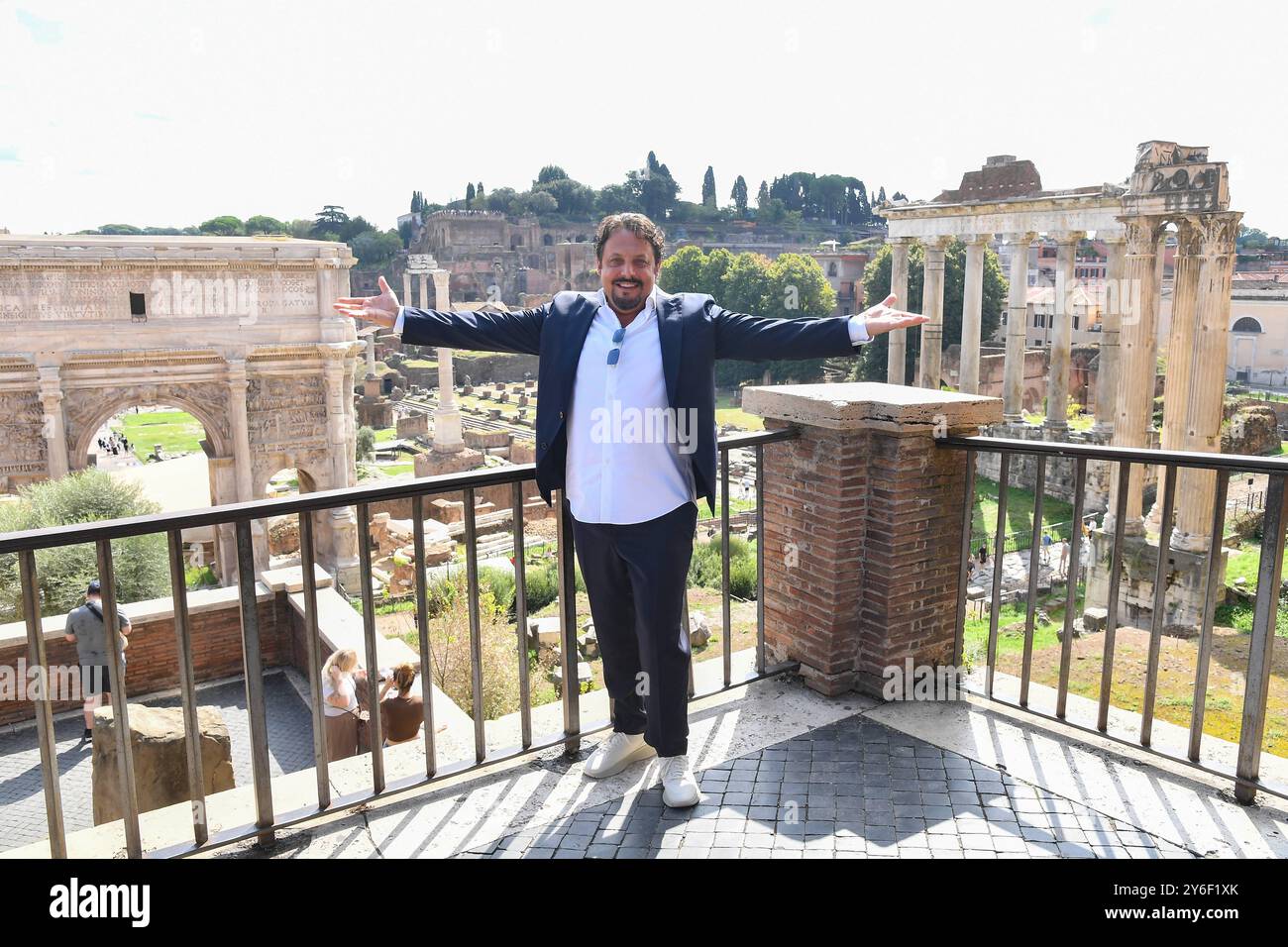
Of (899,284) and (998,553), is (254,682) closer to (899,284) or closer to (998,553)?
(998,553)

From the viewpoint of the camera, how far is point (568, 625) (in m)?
3.66

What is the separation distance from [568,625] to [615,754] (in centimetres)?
50

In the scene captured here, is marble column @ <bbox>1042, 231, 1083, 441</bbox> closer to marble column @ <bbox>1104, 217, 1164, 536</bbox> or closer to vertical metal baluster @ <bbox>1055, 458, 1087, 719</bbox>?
marble column @ <bbox>1104, 217, 1164, 536</bbox>

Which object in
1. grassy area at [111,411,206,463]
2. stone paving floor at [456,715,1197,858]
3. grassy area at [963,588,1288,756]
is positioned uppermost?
stone paving floor at [456,715,1197,858]

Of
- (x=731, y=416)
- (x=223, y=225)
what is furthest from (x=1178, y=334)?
(x=223, y=225)

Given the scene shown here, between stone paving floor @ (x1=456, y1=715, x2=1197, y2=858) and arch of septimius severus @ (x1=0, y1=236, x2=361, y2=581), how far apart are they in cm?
1637

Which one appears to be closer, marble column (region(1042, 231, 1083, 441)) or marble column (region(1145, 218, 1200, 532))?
marble column (region(1145, 218, 1200, 532))

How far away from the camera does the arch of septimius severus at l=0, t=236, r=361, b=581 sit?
18.5 meters

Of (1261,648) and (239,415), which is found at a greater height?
(1261,648)

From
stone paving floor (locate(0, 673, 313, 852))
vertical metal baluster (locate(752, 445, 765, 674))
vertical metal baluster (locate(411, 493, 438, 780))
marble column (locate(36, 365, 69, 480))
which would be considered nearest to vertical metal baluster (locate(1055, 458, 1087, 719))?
vertical metal baluster (locate(752, 445, 765, 674))

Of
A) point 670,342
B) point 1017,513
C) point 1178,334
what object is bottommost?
point 1017,513

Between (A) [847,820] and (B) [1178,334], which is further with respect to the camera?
(B) [1178,334]

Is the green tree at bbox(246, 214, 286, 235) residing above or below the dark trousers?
above

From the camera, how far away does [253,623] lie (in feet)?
9.80
